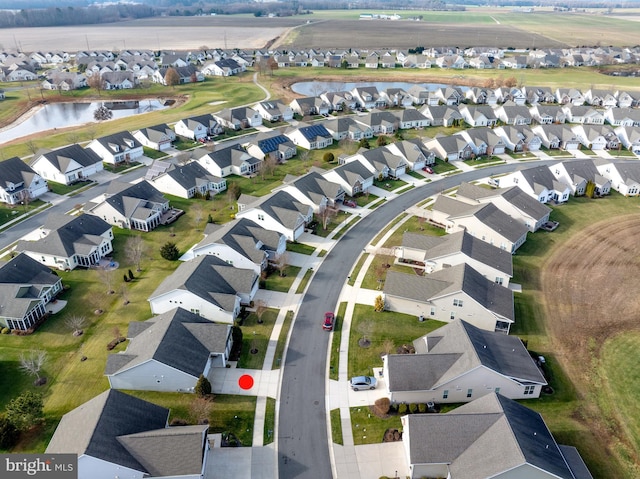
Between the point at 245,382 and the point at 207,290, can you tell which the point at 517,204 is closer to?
the point at 207,290

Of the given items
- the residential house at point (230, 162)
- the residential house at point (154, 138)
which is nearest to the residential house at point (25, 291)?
the residential house at point (230, 162)

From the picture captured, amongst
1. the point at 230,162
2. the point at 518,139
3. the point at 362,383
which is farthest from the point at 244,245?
the point at 518,139

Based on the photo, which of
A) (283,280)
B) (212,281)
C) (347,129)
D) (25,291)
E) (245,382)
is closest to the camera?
(245,382)

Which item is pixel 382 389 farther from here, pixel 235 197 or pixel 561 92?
pixel 561 92

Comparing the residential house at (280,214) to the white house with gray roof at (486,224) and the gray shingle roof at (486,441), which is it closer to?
the white house with gray roof at (486,224)

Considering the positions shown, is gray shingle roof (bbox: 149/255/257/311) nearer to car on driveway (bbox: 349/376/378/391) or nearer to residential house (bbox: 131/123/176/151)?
car on driveway (bbox: 349/376/378/391)
